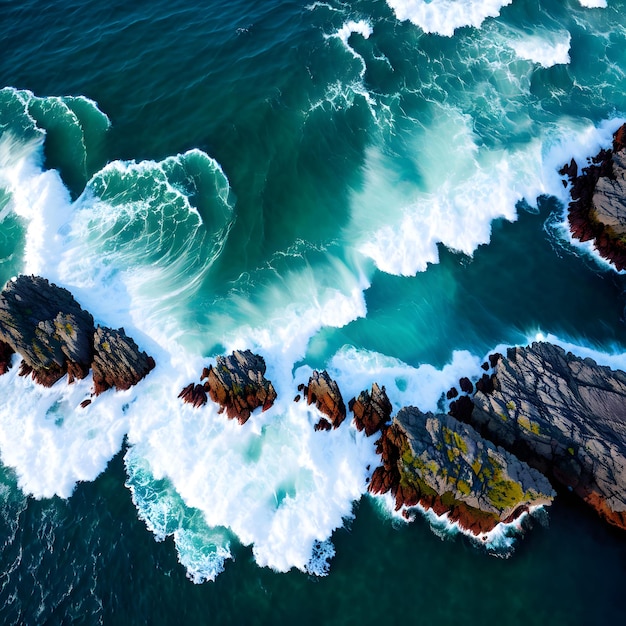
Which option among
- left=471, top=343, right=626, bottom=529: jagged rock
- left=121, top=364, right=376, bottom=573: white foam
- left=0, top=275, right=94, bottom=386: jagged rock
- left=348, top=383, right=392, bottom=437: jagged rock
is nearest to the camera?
left=471, top=343, right=626, bottom=529: jagged rock

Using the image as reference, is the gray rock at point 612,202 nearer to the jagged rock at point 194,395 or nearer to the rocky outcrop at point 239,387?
the rocky outcrop at point 239,387

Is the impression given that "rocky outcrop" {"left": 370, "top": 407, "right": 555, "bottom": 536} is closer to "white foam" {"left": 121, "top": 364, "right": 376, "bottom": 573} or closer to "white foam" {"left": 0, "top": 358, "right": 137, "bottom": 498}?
"white foam" {"left": 121, "top": 364, "right": 376, "bottom": 573}

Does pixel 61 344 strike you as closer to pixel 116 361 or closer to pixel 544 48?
pixel 116 361

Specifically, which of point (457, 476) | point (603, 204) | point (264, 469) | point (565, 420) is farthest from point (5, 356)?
point (603, 204)

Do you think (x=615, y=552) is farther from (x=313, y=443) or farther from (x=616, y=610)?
(x=313, y=443)

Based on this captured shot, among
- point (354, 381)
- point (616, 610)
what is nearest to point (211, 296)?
point (354, 381)

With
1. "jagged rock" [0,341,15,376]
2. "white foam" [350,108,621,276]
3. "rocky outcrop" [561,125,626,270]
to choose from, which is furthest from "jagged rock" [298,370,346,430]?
"rocky outcrop" [561,125,626,270]

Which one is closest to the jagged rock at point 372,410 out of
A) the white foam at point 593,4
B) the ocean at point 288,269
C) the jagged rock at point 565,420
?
the ocean at point 288,269
